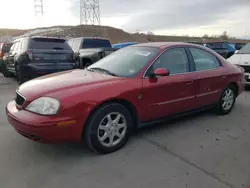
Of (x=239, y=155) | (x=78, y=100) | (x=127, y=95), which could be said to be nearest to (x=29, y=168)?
(x=78, y=100)

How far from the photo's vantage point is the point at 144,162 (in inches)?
130

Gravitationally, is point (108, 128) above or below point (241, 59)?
below

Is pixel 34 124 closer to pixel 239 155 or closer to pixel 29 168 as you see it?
pixel 29 168

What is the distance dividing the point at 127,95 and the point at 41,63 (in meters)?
5.03

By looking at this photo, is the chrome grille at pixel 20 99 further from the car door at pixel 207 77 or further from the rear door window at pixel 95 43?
the rear door window at pixel 95 43

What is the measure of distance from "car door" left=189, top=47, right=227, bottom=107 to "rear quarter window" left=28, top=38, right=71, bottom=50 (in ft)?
16.5

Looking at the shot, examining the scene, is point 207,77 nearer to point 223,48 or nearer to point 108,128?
point 108,128

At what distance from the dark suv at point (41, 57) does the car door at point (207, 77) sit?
481 centimetres

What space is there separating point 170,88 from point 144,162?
4.47 ft

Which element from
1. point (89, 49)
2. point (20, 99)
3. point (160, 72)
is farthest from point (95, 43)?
point (20, 99)

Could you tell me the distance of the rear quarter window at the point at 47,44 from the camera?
7910 millimetres

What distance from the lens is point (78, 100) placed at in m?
3.21

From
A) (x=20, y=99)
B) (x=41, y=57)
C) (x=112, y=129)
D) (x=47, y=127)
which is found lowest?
(x=112, y=129)

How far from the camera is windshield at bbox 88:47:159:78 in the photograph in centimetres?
397
